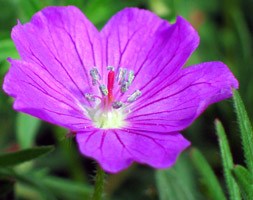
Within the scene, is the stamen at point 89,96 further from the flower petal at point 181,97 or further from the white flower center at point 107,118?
the flower petal at point 181,97

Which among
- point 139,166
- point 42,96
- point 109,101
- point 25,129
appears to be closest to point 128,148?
point 42,96

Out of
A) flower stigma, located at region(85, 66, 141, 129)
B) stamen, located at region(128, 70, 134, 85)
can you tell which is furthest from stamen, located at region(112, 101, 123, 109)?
stamen, located at region(128, 70, 134, 85)

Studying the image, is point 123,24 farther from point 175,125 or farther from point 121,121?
point 175,125

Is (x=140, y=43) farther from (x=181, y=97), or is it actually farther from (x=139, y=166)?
(x=139, y=166)

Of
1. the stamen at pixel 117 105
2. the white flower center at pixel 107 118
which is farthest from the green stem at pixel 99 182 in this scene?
the stamen at pixel 117 105

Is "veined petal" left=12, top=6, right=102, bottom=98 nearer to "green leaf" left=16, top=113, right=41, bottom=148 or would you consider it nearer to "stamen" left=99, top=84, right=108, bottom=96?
"stamen" left=99, top=84, right=108, bottom=96
